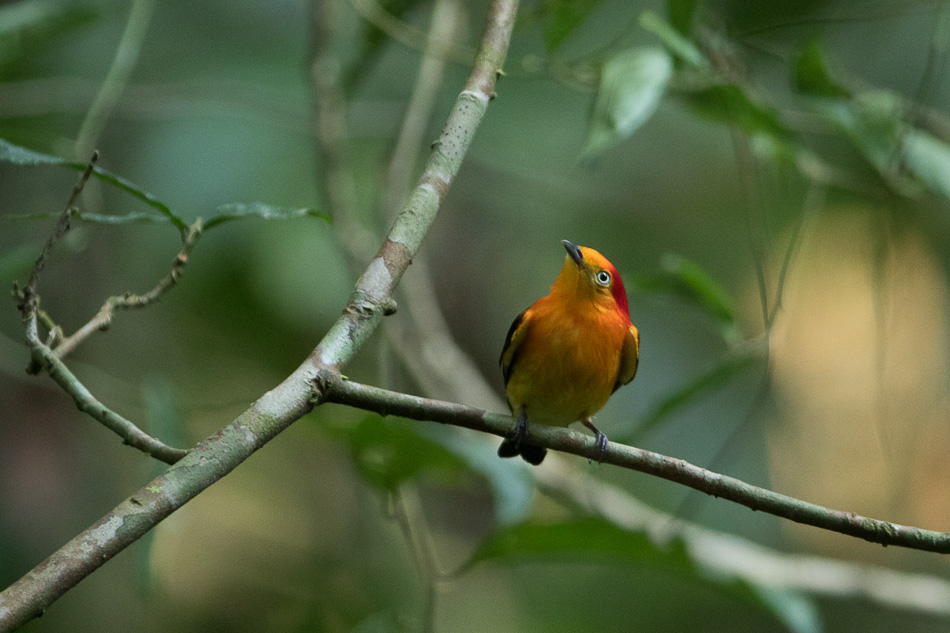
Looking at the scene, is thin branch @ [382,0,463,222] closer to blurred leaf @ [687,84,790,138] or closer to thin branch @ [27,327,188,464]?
blurred leaf @ [687,84,790,138]

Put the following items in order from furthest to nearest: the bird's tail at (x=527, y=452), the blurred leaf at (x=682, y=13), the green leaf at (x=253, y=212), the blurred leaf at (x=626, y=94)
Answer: the bird's tail at (x=527, y=452) → the blurred leaf at (x=682, y=13) → the blurred leaf at (x=626, y=94) → the green leaf at (x=253, y=212)

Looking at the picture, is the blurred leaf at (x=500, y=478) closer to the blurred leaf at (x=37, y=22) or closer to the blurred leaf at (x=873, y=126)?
the blurred leaf at (x=873, y=126)

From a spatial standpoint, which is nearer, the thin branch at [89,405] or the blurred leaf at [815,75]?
the thin branch at [89,405]

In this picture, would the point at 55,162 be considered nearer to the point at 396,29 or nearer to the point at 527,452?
the point at 527,452

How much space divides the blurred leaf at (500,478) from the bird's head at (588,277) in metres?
0.70

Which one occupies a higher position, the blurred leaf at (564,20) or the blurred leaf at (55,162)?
the blurred leaf at (564,20)

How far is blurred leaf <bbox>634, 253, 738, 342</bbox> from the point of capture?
2.93 metres

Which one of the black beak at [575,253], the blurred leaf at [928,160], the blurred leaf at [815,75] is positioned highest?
the blurred leaf at [815,75]

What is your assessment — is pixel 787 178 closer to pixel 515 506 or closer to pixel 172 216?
pixel 515 506

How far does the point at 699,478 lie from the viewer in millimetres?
1836

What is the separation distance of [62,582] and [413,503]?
2.62 m

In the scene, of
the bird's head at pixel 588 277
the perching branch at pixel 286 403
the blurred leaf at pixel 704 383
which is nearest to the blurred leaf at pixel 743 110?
the bird's head at pixel 588 277

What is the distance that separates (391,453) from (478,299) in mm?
2842

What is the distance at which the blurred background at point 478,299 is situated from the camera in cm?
335
